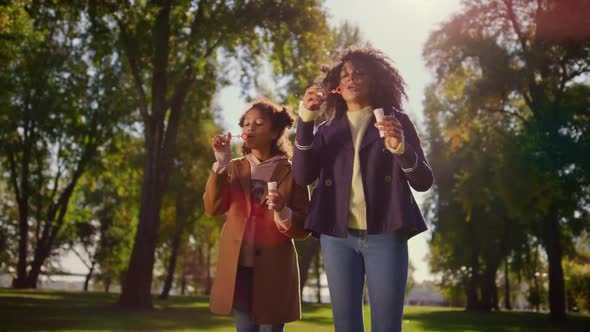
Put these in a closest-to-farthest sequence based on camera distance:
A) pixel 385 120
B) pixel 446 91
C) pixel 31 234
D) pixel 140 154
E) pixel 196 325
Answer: pixel 385 120, pixel 196 325, pixel 446 91, pixel 140 154, pixel 31 234

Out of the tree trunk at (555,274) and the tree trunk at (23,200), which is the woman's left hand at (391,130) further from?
the tree trunk at (23,200)

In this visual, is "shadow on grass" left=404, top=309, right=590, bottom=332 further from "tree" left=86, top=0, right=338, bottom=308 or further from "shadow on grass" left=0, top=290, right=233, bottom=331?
"tree" left=86, top=0, right=338, bottom=308

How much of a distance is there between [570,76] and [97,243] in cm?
4223

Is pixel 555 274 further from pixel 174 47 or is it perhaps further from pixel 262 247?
pixel 262 247

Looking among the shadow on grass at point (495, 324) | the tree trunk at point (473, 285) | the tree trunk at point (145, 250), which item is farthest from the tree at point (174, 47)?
the tree trunk at point (473, 285)

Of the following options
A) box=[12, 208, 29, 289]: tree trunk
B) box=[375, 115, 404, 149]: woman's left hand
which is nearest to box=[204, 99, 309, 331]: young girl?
box=[375, 115, 404, 149]: woman's left hand

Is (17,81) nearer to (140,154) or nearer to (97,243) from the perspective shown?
(140,154)

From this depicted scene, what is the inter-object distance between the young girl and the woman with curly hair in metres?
0.47

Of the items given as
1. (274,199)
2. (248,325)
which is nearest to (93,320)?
(248,325)

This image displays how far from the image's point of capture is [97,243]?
52.5 m

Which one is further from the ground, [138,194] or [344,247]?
[138,194]

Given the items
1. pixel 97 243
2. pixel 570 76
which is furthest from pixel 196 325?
pixel 97 243

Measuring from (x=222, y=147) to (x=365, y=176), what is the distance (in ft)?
3.46

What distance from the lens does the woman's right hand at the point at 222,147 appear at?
4133 mm
